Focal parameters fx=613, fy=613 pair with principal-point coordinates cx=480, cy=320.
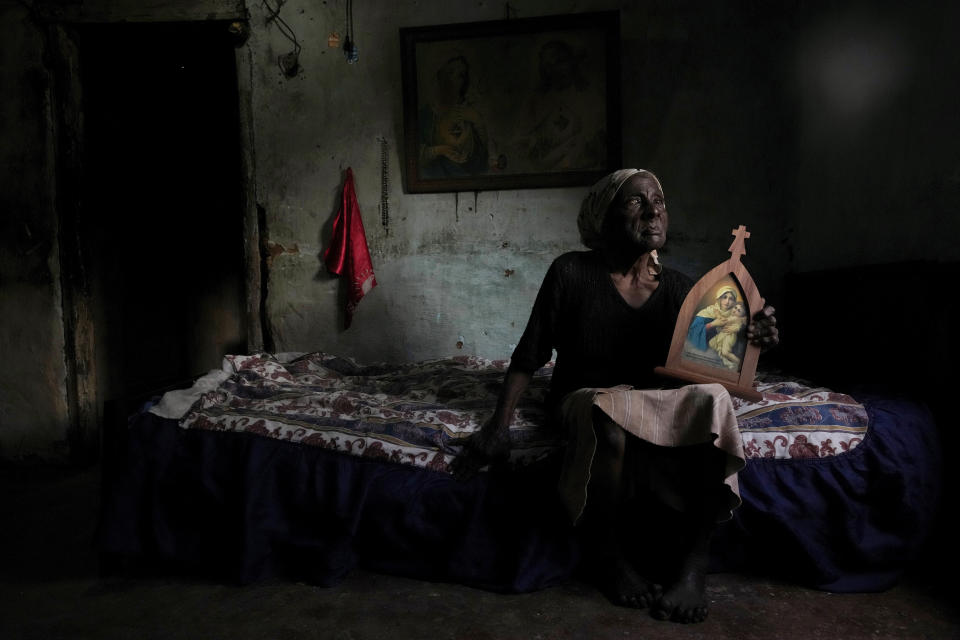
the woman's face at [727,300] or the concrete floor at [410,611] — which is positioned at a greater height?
the woman's face at [727,300]

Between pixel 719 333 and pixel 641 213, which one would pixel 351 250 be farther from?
pixel 719 333

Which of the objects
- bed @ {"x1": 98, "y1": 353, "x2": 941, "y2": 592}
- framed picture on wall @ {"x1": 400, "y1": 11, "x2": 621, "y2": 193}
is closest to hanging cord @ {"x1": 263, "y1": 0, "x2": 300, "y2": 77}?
framed picture on wall @ {"x1": 400, "y1": 11, "x2": 621, "y2": 193}

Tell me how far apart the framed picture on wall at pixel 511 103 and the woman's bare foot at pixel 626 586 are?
90.2 inches

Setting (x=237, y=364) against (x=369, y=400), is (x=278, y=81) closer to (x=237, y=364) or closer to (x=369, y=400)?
(x=237, y=364)

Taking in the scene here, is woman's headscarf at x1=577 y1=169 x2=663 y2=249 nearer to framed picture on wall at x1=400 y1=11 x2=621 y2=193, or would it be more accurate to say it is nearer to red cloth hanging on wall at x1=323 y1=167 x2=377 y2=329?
framed picture on wall at x1=400 y1=11 x2=621 y2=193

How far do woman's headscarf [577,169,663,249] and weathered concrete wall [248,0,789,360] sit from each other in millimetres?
1270

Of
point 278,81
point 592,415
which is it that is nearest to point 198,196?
point 278,81

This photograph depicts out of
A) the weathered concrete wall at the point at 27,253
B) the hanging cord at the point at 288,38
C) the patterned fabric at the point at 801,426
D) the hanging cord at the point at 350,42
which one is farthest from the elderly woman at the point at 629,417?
the weathered concrete wall at the point at 27,253

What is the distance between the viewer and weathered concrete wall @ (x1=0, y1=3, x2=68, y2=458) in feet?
12.8

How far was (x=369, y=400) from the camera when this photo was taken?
2668mm

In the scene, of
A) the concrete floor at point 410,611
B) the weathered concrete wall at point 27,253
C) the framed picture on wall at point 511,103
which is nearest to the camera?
the concrete floor at point 410,611

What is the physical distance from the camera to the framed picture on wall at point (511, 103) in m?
3.57

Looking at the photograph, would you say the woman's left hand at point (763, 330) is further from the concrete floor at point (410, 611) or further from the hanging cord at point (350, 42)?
the hanging cord at point (350, 42)

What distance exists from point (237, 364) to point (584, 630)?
82.2 inches
